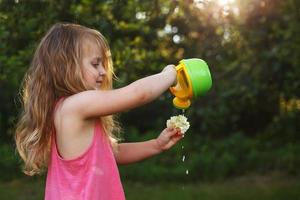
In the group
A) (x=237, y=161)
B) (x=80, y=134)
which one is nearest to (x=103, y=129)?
(x=80, y=134)

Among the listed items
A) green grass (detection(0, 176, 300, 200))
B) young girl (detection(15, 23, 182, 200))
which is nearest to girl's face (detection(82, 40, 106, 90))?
young girl (detection(15, 23, 182, 200))

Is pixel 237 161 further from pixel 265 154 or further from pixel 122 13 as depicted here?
pixel 122 13

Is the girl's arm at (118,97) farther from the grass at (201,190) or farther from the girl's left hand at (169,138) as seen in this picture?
the grass at (201,190)

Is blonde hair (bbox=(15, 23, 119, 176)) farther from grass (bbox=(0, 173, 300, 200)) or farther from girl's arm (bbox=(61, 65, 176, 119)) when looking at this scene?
grass (bbox=(0, 173, 300, 200))

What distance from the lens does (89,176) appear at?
2.26 metres

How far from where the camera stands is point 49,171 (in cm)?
238

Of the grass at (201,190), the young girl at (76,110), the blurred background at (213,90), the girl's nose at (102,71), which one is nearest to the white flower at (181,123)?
the young girl at (76,110)

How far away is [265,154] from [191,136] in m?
1.13

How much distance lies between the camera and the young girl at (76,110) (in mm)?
2242

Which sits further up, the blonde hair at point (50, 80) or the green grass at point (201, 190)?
the blonde hair at point (50, 80)

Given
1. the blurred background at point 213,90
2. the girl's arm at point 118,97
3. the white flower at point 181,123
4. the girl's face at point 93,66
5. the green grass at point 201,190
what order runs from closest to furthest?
the girl's arm at point 118,97, the girl's face at point 93,66, the white flower at point 181,123, the blurred background at point 213,90, the green grass at point 201,190

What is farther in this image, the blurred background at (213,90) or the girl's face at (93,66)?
the blurred background at (213,90)

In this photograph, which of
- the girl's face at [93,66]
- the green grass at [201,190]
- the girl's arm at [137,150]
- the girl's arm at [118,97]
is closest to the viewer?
the girl's arm at [118,97]

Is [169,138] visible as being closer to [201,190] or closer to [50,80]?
[50,80]
